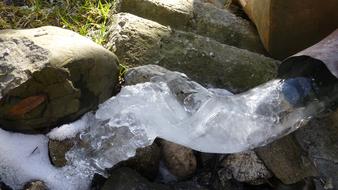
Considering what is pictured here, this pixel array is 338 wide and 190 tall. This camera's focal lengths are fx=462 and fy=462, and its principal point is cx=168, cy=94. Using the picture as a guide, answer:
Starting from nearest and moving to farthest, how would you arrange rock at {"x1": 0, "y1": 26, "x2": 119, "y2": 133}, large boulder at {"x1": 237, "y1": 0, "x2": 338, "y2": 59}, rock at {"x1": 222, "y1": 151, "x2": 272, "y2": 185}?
rock at {"x1": 0, "y1": 26, "x2": 119, "y2": 133}, rock at {"x1": 222, "y1": 151, "x2": 272, "y2": 185}, large boulder at {"x1": 237, "y1": 0, "x2": 338, "y2": 59}

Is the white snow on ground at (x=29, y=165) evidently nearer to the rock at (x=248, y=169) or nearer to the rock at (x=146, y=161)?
the rock at (x=146, y=161)

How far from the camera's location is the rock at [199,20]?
2506 mm

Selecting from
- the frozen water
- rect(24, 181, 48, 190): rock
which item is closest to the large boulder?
the frozen water

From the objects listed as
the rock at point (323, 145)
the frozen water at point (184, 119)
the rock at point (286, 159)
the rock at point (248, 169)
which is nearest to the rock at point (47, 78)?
the frozen water at point (184, 119)

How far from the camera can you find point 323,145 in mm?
1973

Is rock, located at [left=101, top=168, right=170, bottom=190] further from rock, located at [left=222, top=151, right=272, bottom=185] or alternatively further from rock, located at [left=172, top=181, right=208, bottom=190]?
rock, located at [left=222, top=151, right=272, bottom=185]

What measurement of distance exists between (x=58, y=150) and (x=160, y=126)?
0.45m

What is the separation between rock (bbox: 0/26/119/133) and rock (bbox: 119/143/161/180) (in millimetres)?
292

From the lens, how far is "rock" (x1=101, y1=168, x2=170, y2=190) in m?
1.89

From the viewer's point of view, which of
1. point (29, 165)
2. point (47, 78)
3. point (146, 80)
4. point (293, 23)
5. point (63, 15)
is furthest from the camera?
point (63, 15)

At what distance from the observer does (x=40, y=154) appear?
1.99 meters

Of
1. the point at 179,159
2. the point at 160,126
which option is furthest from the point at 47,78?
the point at 179,159

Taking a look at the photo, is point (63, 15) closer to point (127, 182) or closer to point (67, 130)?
point (67, 130)

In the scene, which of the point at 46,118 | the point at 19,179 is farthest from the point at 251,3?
the point at 19,179
